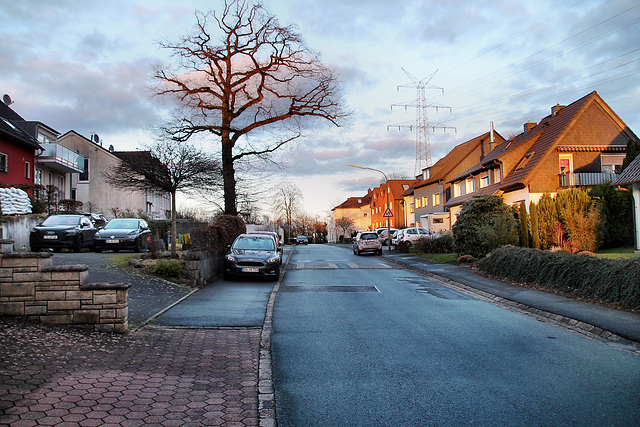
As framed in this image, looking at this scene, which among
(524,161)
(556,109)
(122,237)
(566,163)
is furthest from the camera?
(556,109)

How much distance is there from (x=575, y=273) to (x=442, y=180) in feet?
133

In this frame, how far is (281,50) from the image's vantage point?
2375 centimetres

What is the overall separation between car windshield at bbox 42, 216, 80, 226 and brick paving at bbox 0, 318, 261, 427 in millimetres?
14009

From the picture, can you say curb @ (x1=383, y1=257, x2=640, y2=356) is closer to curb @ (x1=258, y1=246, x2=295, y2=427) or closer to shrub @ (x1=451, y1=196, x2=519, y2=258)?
curb @ (x1=258, y1=246, x2=295, y2=427)

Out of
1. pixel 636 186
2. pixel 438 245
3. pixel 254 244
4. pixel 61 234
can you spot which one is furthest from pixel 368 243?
pixel 61 234

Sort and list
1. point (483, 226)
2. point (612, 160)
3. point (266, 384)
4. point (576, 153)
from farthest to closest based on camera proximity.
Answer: point (612, 160), point (576, 153), point (483, 226), point (266, 384)

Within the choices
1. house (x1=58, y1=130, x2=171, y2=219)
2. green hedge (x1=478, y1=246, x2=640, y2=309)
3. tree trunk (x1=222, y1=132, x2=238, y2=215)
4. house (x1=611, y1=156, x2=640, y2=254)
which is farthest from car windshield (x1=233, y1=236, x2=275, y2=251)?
house (x1=58, y1=130, x2=171, y2=219)

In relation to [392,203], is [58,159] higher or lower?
higher

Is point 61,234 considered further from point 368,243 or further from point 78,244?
point 368,243

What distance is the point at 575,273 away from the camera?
1242 cm

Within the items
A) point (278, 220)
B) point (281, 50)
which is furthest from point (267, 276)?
point (278, 220)

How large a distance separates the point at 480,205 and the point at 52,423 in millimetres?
21038

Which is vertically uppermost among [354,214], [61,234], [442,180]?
[354,214]

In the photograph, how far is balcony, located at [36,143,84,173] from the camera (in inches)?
1337
